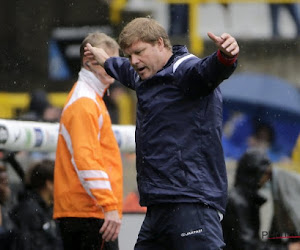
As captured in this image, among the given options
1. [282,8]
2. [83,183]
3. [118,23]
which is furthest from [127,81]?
[282,8]

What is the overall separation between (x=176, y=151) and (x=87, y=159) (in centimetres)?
86

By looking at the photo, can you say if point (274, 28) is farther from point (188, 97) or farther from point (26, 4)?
point (188, 97)

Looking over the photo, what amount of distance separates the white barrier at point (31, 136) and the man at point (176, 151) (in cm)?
173

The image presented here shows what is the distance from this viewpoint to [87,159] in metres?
6.24

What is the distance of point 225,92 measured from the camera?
15328 mm

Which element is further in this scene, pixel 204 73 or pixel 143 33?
pixel 143 33

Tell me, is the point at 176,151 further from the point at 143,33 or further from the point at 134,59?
the point at 143,33

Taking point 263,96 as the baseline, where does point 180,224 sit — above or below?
above

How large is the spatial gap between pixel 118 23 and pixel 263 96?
2.31 metres

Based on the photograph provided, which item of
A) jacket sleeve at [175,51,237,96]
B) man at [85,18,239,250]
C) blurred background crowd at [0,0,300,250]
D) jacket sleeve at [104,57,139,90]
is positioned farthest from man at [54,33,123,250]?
blurred background crowd at [0,0,300,250]

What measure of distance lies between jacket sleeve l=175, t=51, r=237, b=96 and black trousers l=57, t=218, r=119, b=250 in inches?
51.6

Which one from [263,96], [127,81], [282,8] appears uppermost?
[127,81]

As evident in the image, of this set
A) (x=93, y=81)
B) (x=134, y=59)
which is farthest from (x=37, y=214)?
(x=134, y=59)

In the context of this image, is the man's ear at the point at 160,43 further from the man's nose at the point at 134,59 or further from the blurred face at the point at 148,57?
the man's nose at the point at 134,59
